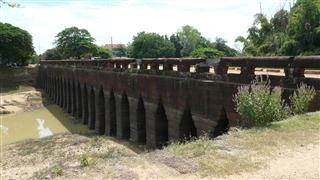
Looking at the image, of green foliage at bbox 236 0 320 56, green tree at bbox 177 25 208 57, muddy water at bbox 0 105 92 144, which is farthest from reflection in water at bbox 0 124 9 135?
green tree at bbox 177 25 208 57

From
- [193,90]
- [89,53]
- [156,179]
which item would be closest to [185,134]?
[193,90]

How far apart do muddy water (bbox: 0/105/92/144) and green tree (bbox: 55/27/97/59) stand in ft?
158

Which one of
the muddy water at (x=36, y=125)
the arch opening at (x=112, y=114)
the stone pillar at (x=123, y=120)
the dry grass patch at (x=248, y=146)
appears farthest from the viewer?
the muddy water at (x=36, y=125)

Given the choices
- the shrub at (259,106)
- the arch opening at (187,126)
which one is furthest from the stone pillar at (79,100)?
the shrub at (259,106)

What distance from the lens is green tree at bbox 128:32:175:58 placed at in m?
90.3

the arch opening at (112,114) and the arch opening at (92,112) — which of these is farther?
the arch opening at (92,112)

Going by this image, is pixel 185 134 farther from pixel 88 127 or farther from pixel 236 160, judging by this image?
pixel 88 127

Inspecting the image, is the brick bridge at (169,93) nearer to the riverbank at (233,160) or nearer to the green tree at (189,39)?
the riverbank at (233,160)

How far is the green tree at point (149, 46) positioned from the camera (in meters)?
90.3

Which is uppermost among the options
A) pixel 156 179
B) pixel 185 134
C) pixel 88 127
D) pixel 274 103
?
pixel 274 103

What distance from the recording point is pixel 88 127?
32250mm

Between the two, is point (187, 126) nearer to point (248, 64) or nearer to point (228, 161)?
point (248, 64)

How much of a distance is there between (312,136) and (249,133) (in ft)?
3.58

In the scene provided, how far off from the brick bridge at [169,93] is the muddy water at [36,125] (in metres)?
1.82
